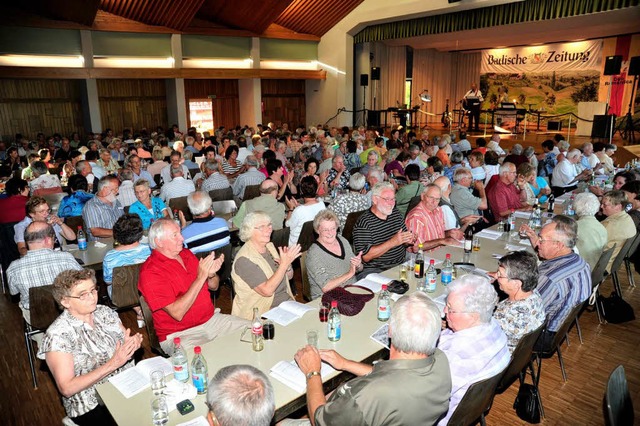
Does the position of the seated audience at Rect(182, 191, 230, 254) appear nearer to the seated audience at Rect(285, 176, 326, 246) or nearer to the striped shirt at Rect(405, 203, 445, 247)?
the seated audience at Rect(285, 176, 326, 246)

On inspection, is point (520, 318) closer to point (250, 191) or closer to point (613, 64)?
point (250, 191)

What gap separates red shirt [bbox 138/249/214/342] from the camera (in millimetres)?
3369

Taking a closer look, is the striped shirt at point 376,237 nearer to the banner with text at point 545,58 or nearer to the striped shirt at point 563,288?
the striped shirt at point 563,288

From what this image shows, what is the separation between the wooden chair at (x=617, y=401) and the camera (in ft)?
7.45

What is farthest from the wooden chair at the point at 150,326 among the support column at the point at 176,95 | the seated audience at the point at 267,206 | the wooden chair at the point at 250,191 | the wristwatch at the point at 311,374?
the support column at the point at 176,95

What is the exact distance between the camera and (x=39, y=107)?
52.4 feet

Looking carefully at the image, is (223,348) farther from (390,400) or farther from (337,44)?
(337,44)

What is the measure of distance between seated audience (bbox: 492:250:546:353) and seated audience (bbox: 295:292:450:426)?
1054 millimetres

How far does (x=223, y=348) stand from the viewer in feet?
9.89

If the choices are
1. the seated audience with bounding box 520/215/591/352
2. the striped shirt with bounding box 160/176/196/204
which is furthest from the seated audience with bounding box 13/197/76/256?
the seated audience with bounding box 520/215/591/352

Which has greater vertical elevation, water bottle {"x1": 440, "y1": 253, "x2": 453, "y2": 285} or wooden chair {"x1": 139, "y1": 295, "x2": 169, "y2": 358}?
water bottle {"x1": 440, "y1": 253, "x2": 453, "y2": 285}

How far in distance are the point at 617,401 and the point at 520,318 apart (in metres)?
0.83

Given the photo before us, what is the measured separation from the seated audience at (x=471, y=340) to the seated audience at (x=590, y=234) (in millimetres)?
2563

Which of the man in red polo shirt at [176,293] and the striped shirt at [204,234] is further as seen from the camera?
the striped shirt at [204,234]
